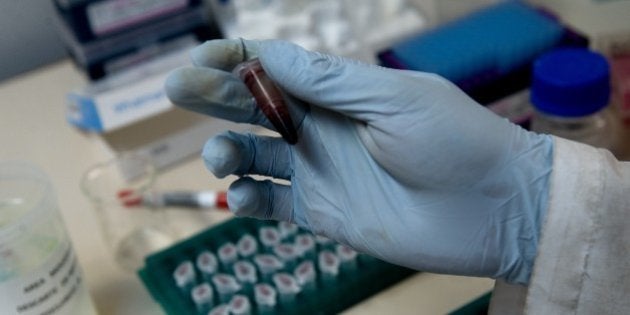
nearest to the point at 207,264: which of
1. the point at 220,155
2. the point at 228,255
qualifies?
the point at 228,255

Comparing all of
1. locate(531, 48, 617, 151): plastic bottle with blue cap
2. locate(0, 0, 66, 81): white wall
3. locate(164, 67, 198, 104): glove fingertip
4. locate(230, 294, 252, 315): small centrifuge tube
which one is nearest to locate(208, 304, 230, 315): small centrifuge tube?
locate(230, 294, 252, 315): small centrifuge tube

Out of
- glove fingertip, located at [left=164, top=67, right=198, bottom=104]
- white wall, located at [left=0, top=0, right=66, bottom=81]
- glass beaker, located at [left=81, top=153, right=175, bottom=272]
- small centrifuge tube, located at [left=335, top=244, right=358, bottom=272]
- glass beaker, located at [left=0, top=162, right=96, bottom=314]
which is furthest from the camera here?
white wall, located at [left=0, top=0, right=66, bottom=81]

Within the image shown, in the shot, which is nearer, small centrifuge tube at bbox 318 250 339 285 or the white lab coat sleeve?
the white lab coat sleeve

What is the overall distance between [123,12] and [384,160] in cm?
46

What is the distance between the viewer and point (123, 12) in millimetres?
892

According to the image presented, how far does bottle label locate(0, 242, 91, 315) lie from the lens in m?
0.63

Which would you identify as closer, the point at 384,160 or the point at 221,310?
the point at 384,160

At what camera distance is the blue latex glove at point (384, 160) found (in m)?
0.54

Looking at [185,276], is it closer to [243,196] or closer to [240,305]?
[240,305]

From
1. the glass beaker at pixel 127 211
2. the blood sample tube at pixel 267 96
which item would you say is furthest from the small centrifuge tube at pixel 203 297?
the blood sample tube at pixel 267 96

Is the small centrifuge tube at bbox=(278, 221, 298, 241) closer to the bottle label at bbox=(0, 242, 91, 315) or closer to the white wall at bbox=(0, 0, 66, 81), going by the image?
the bottle label at bbox=(0, 242, 91, 315)

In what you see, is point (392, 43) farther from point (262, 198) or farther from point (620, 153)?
point (262, 198)

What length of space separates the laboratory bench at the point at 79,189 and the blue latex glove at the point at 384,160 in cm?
14

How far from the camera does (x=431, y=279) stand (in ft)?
2.43
